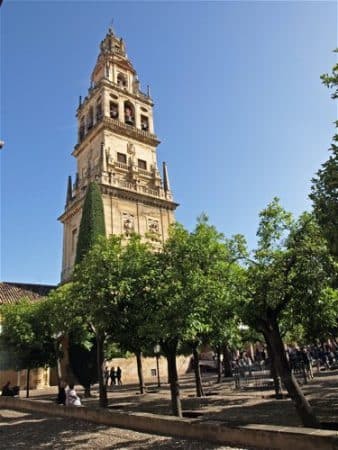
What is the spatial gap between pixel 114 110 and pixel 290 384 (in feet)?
122

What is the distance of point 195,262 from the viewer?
11125 mm

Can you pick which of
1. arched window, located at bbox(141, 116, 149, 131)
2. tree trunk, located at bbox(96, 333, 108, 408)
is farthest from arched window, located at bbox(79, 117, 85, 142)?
tree trunk, located at bbox(96, 333, 108, 408)

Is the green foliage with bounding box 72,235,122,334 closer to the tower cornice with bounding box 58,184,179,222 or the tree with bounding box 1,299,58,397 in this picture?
the tree with bounding box 1,299,58,397

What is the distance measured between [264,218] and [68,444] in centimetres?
760

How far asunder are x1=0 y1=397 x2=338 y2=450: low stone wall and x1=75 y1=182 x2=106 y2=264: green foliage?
51.7 feet

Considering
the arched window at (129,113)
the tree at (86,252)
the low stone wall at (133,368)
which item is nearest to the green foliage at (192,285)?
the tree at (86,252)

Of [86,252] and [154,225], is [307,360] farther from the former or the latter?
[154,225]

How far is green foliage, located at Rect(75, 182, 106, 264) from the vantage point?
88.4 ft

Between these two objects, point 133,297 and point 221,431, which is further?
point 133,297

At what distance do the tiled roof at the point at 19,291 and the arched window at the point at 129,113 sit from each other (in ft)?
66.3

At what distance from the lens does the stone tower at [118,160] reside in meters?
34.5

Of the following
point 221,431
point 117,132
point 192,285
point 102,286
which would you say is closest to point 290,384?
point 221,431

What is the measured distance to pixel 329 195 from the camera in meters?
6.60

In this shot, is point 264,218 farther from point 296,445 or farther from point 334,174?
point 296,445
